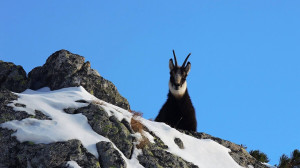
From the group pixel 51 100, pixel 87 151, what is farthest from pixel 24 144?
pixel 51 100

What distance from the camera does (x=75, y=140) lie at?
26.7 ft

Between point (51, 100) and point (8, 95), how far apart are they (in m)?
1.02

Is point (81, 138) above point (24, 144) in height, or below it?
above

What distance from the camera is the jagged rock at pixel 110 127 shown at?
353 inches

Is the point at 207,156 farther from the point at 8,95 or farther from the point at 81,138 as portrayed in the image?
the point at 8,95

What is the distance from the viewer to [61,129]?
8.42m

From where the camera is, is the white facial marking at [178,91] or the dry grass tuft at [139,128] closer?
the dry grass tuft at [139,128]

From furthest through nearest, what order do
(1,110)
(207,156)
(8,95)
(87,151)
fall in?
(207,156)
(8,95)
(1,110)
(87,151)

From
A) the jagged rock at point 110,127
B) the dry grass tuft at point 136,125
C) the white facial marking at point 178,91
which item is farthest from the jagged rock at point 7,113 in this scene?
the white facial marking at point 178,91

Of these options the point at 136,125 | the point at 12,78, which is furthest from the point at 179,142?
the point at 12,78

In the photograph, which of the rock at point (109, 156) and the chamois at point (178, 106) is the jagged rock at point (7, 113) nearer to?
the rock at point (109, 156)

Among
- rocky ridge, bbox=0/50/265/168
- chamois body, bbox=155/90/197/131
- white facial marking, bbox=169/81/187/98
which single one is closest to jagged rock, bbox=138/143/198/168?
rocky ridge, bbox=0/50/265/168

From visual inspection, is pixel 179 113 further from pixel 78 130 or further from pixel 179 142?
pixel 78 130

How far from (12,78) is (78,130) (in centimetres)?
535
